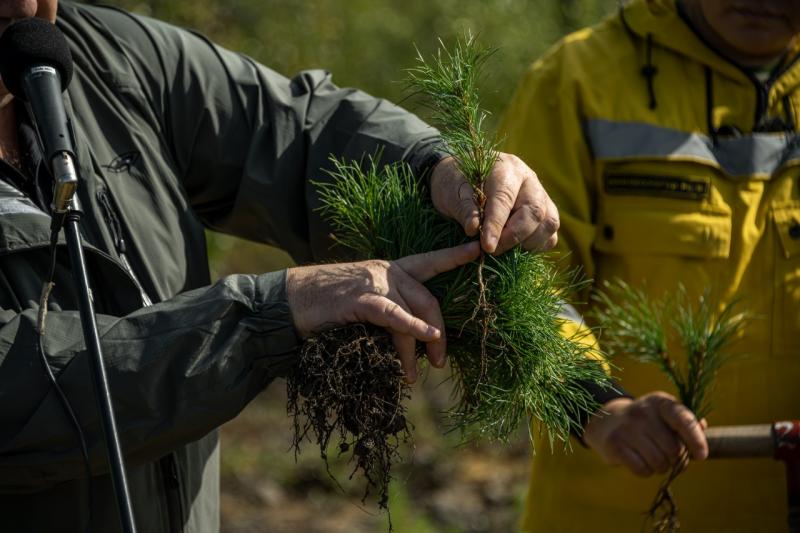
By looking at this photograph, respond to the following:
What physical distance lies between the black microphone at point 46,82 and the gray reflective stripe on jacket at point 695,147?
1.42 meters

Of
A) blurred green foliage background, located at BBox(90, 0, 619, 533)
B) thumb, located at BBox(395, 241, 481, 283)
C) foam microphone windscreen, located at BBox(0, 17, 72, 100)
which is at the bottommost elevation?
blurred green foliage background, located at BBox(90, 0, 619, 533)

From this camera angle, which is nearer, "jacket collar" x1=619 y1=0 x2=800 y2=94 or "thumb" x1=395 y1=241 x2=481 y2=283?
"thumb" x1=395 y1=241 x2=481 y2=283

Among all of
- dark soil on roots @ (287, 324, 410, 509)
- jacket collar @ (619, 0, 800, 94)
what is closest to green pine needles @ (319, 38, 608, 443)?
dark soil on roots @ (287, 324, 410, 509)

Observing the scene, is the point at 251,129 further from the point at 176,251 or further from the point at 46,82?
the point at 46,82

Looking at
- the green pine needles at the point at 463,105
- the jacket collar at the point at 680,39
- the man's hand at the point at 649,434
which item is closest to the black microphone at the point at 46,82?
the green pine needles at the point at 463,105

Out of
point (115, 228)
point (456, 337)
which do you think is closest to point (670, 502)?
point (456, 337)

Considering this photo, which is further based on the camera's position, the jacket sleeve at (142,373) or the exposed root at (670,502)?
the exposed root at (670,502)

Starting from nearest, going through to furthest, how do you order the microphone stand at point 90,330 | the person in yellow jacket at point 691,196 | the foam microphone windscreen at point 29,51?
the microphone stand at point 90,330 → the foam microphone windscreen at point 29,51 → the person in yellow jacket at point 691,196

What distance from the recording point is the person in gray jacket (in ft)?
6.54

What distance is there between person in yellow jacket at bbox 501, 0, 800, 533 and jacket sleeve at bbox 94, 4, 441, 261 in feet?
1.84

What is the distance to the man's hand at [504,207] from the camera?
2.07 metres

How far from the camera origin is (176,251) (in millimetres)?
2424

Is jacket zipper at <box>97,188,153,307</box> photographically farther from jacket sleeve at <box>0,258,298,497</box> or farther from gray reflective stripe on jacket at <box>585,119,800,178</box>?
gray reflective stripe on jacket at <box>585,119,800,178</box>

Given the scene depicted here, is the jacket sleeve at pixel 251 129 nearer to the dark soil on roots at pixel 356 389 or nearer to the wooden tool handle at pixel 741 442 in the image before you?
the dark soil on roots at pixel 356 389
